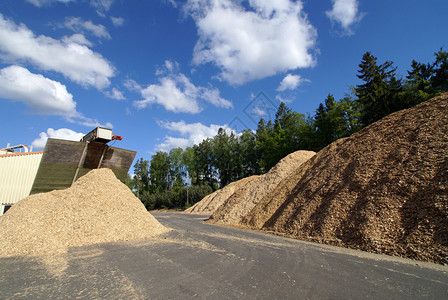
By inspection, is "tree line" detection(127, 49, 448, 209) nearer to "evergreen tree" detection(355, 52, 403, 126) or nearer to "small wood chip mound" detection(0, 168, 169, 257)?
"evergreen tree" detection(355, 52, 403, 126)

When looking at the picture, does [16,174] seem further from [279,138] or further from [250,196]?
[279,138]

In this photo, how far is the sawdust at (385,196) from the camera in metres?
6.50

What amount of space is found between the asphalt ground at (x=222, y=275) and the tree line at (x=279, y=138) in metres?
27.7

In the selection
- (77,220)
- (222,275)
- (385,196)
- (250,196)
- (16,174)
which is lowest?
(222,275)

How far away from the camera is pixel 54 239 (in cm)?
781

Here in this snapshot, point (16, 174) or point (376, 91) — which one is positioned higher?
point (376, 91)

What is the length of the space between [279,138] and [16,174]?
129 feet

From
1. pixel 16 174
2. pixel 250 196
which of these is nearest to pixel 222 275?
pixel 250 196

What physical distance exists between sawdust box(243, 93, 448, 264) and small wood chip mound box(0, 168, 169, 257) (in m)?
7.17

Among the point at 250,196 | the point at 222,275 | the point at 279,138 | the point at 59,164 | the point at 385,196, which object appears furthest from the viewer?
the point at 279,138

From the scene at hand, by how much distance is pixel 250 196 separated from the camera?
1888cm

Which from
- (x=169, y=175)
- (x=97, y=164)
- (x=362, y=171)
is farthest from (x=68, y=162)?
(x=169, y=175)

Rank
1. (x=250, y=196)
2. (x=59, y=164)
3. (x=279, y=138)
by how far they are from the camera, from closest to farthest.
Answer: (x=59, y=164), (x=250, y=196), (x=279, y=138)

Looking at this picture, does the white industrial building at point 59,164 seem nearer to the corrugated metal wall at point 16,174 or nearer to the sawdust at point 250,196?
the corrugated metal wall at point 16,174
